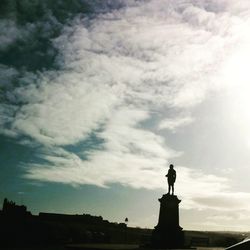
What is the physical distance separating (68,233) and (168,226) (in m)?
25.2

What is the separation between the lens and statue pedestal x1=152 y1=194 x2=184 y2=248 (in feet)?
71.9

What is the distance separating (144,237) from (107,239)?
6.23 meters

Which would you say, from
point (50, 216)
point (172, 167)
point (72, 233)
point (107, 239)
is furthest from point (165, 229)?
point (50, 216)

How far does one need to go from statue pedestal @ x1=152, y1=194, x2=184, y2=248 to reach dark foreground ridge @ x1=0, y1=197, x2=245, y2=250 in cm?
170

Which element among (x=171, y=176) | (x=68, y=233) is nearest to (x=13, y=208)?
(x=68, y=233)

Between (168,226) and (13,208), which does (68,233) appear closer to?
(168,226)

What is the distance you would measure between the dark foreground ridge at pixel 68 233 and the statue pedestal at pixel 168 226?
170 cm

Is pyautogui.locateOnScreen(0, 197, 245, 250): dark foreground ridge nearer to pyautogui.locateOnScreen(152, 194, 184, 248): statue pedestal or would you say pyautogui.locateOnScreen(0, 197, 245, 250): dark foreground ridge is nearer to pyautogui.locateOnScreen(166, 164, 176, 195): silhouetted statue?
pyautogui.locateOnScreen(152, 194, 184, 248): statue pedestal

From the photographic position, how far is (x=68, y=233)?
44.5m

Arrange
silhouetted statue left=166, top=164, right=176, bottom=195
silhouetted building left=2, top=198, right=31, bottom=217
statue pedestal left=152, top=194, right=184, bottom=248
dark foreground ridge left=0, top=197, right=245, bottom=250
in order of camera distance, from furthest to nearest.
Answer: silhouetted building left=2, top=198, right=31, bottom=217 < dark foreground ridge left=0, top=197, right=245, bottom=250 < silhouetted statue left=166, top=164, right=176, bottom=195 < statue pedestal left=152, top=194, right=184, bottom=248

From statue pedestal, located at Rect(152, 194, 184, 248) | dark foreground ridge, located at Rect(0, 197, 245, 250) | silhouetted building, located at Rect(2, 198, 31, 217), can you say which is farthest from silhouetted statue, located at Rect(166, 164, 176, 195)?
silhouetted building, located at Rect(2, 198, 31, 217)

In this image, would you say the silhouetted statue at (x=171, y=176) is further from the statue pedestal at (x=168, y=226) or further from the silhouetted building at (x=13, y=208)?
the silhouetted building at (x=13, y=208)

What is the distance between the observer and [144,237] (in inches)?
1200

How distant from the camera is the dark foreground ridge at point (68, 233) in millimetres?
30531
